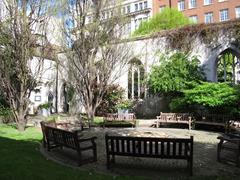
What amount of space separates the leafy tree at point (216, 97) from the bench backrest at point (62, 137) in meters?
7.75

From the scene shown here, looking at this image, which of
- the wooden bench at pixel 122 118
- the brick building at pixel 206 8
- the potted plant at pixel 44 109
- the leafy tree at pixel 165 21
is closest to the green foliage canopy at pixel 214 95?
the wooden bench at pixel 122 118

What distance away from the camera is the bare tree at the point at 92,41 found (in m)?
17.0

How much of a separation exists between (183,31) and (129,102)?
5.87m

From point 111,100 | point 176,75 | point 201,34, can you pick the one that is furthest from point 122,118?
point 201,34

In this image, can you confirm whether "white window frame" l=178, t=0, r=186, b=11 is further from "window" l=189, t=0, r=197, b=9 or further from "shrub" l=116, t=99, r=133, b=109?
"shrub" l=116, t=99, r=133, b=109

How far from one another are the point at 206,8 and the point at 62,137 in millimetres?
44171

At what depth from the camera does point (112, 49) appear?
17.8 metres

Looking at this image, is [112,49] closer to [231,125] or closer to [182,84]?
[182,84]

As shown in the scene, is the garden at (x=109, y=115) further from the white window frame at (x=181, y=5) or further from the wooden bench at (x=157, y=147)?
the white window frame at (x=181, y=5)

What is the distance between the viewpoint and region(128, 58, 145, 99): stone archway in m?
20.5

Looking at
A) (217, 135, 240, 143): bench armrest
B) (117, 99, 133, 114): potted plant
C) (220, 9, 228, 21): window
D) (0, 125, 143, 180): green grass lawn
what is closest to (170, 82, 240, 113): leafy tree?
(117, 99, 133, 114): potted plant

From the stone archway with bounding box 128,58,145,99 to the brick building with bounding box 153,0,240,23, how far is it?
28303 millimetres

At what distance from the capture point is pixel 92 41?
16.9m

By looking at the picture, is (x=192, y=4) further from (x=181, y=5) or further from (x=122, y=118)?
(x=122, y=118)
